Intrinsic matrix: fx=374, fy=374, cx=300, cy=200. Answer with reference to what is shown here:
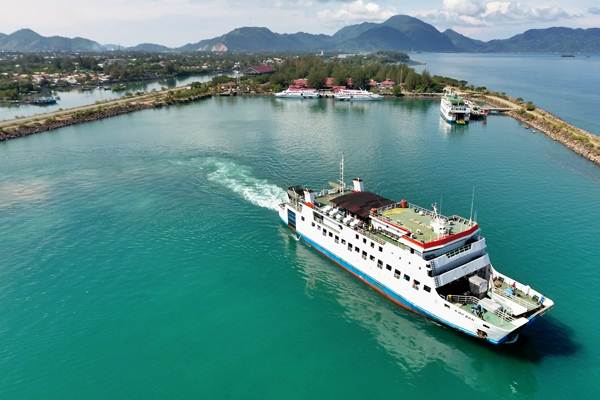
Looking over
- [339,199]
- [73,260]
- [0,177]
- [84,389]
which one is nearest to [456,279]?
[339,199]

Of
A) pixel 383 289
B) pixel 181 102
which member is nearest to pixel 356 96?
pixel 181 102

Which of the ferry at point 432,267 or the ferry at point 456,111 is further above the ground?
the ferry at point 456,111

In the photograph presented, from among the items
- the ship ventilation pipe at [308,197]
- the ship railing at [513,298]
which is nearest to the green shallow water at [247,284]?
the ship railing at [513,298]

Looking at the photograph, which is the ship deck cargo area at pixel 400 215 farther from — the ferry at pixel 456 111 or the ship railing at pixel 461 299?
the ferry at pixel 456 111

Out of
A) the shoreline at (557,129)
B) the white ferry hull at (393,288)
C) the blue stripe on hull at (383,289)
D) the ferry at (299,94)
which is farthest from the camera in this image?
the ferry at (299,94)

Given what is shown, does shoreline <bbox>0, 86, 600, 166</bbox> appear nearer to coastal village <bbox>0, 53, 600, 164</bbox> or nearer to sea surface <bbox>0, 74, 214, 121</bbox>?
coastal village <bbox>0, 53, 600, 164</bbox>

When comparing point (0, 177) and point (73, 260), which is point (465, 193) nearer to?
point (73, 260)

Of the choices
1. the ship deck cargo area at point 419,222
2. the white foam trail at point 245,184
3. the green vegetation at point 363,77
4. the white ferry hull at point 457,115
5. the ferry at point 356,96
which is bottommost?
the white foam trail at point 245,184
